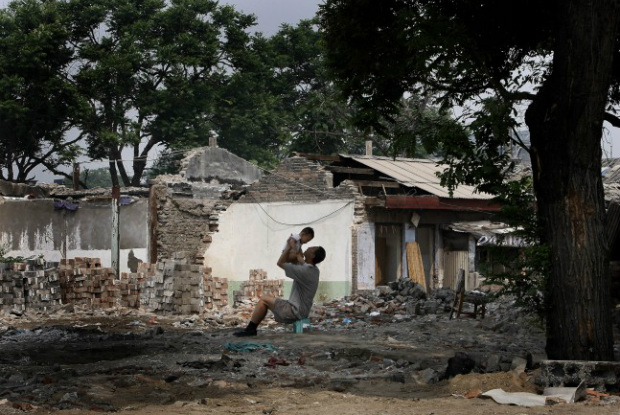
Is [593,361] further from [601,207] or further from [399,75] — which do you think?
[399,75]

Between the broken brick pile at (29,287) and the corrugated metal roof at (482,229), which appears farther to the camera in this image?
the corrugated metal roof at (482,229)

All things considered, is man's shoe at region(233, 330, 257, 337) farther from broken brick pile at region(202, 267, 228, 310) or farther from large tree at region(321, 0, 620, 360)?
broken brick pile at region(202, 267, 228, 310)

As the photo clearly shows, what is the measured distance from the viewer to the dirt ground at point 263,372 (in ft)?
28.3

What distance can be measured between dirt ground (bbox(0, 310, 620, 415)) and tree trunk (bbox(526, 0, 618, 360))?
982 millimetres

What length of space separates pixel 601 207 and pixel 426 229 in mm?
18547

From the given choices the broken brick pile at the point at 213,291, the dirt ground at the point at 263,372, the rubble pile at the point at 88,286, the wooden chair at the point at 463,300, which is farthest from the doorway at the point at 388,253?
the dirt ground at the point at 263,372

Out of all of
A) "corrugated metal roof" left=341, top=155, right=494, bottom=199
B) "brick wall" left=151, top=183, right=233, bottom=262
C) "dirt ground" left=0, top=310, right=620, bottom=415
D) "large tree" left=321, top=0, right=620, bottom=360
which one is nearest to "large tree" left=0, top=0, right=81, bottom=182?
"brick wall" left=151, top=183, right=233, bottom=262

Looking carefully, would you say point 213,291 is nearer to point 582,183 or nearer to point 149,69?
point 582,183

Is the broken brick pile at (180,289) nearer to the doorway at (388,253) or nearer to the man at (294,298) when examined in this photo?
the man at (294,298)

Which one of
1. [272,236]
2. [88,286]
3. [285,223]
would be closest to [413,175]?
[285,223]

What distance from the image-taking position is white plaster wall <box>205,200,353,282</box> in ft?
89.1

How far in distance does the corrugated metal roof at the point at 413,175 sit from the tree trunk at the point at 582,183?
16511mm

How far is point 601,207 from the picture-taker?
10516 millimetres

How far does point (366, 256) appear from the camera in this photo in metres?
27.1
